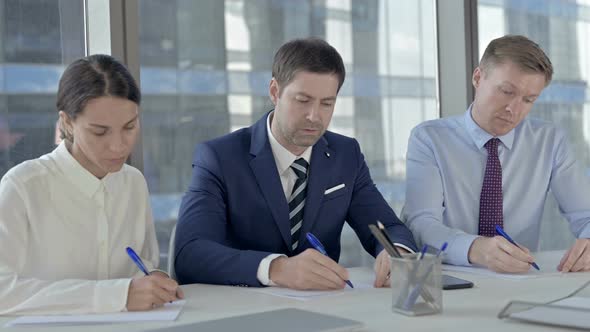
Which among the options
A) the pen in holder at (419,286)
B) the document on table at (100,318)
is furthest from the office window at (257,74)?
the pen in holder at (419,286)

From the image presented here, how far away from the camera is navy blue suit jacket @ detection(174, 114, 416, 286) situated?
2152 millimetres

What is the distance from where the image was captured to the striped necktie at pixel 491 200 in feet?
8.68

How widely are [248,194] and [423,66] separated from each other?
6.10 feet

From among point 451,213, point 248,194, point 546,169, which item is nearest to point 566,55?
point 546,169

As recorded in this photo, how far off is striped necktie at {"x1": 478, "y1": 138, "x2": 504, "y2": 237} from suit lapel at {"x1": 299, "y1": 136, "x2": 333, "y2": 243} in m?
0.66

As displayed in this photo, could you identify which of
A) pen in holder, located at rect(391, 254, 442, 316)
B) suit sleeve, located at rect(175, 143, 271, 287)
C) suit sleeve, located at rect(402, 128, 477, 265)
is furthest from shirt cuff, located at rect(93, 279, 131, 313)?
suit sleeve, located at rect(402, 128, 477, 265)

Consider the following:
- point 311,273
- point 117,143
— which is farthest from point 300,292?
point 117,143

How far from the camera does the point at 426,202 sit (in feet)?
8.46

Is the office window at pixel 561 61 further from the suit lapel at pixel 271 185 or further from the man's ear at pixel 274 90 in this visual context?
the suit lapel at pixel 271 185

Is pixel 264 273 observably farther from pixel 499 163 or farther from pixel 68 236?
pixel 499 163

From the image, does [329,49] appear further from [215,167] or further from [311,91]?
[215,167]

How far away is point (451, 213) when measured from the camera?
2.68 metres

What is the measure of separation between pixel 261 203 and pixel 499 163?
967 mm

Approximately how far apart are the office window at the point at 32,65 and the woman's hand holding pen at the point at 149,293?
1.28m
